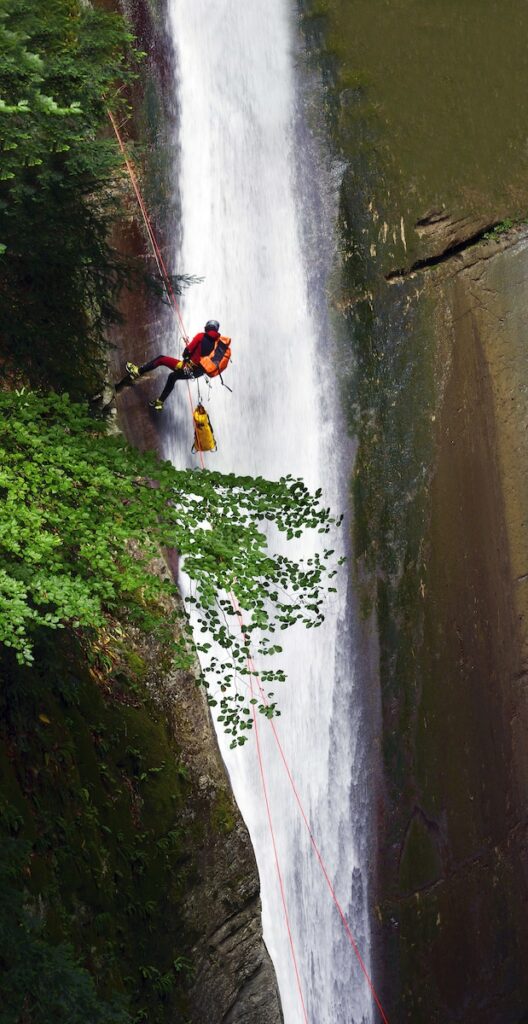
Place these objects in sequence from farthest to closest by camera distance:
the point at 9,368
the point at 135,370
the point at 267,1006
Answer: the point at 135,370 < the point at 267,1006 < the point at 9,368

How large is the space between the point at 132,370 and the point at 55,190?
280 centimetres

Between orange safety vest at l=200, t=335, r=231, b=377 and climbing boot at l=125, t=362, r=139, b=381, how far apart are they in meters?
0.85

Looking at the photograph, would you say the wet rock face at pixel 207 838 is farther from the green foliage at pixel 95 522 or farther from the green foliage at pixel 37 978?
the green foliage at pixel 37 978

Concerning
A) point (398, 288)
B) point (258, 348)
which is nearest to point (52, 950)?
point (258, 348)

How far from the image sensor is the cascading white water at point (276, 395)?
12.5 metres

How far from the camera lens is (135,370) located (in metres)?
11.7

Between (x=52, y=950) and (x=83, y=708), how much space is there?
266cm

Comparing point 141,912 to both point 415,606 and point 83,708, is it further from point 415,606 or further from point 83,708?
point 415,606

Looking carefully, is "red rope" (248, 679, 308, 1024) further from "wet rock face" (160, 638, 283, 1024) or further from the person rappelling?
the person rappelling

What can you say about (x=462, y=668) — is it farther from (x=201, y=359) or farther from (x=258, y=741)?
(x=201, y=359)

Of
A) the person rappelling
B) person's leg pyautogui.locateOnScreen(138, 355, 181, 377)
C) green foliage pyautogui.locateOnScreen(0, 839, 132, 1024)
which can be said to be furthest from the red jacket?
green foliage pyautogui.locateOnScreen(0, 839, 132, 1024)

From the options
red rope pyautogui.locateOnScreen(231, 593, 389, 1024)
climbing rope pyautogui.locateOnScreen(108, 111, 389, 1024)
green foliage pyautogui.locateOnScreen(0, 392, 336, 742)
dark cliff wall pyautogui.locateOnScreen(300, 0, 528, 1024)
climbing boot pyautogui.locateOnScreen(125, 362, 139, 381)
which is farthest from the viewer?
dark cliff wall pyautogui.locateOnScreen(300, 0, 528, 1024)

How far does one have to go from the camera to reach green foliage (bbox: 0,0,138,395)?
7770mm

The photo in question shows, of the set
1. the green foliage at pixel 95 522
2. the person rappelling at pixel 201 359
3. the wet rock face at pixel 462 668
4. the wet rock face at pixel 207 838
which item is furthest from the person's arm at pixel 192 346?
the wet rock face at pixel 462 668
